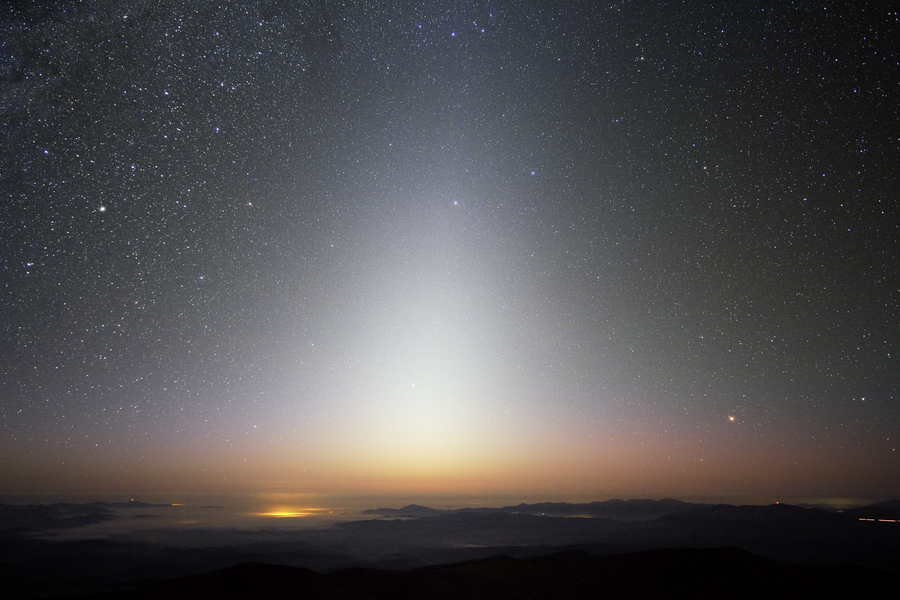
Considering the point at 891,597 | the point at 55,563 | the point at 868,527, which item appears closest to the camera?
the point at 891,597

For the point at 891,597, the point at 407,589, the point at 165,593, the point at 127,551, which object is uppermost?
the point at 165,593

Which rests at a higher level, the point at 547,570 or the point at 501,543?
the point at 547,570

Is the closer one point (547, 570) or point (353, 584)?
point (353, 584)

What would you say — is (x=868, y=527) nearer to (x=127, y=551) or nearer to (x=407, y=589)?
(x=407, y=589)

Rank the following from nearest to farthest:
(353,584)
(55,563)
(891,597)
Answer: (353,584) → (891,597) → (55,563)

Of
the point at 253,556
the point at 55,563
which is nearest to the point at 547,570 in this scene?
the point at 253,556

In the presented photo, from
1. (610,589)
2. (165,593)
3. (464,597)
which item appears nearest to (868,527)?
(610,589)
